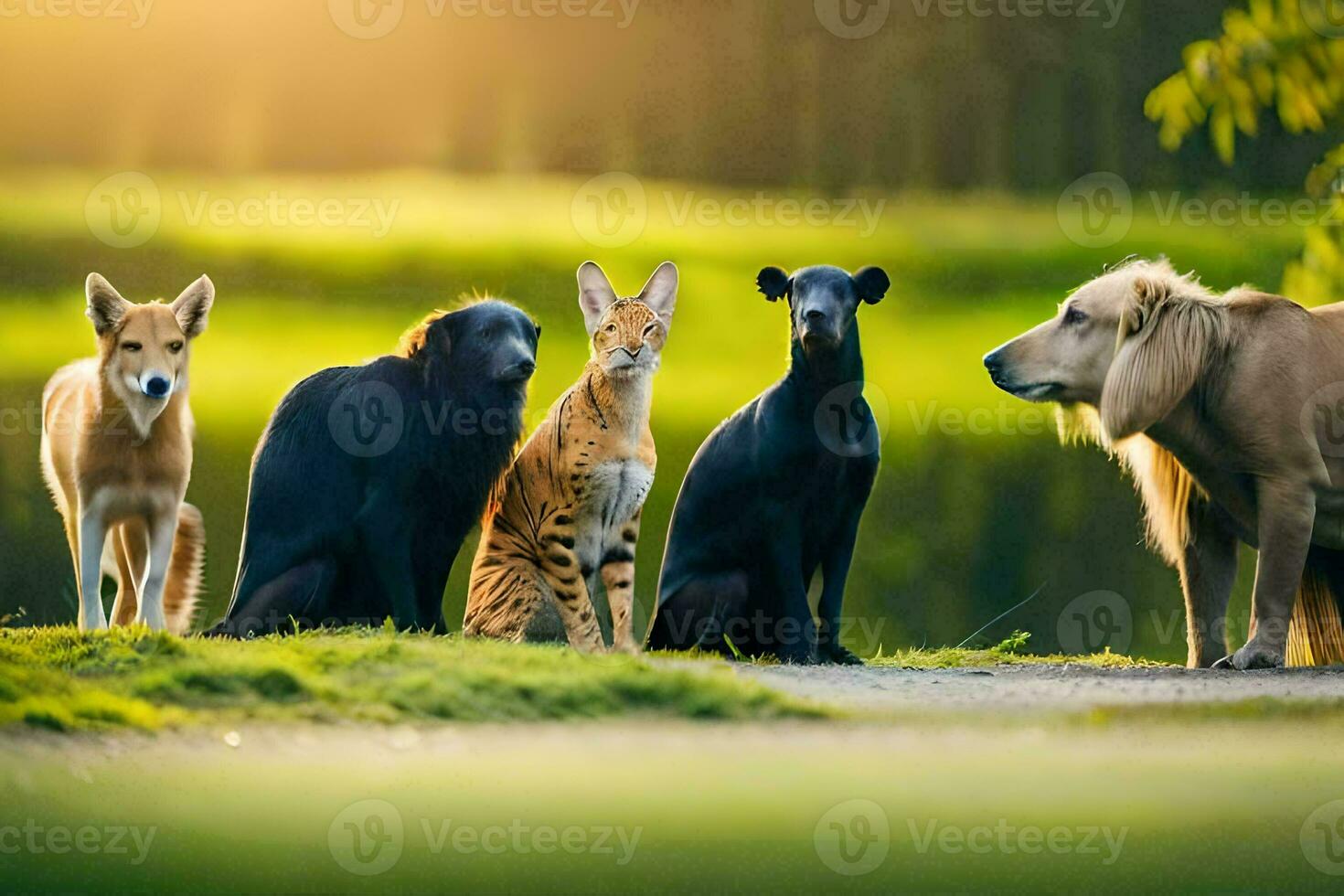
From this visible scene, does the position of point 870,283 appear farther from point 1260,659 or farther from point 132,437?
point 132,437

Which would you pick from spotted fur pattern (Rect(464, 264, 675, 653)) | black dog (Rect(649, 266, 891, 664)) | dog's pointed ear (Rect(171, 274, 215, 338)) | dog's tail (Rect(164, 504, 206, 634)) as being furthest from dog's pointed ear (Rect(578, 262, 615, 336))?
dog's tail (Rect(164, 504, 206, 634))

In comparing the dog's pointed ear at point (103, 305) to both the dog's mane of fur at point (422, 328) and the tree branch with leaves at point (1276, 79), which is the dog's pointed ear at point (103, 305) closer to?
the dog's mane of fur at point (422, 328)

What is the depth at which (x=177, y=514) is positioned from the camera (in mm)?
6098

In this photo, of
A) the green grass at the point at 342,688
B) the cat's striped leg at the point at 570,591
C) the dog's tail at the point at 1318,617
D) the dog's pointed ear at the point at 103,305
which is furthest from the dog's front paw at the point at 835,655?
the dog's pointed ear at the point at 103,305

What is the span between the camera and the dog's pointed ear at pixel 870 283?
5945mm

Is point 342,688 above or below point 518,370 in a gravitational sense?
below

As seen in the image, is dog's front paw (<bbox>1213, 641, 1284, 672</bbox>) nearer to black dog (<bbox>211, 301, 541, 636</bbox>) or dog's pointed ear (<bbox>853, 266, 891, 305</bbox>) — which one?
A: dog's pointed ear (<bbox>853, 266, 891, 305</bbox>)

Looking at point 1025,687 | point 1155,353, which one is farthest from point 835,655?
point 1155,353

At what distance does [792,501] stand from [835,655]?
24.1 inches

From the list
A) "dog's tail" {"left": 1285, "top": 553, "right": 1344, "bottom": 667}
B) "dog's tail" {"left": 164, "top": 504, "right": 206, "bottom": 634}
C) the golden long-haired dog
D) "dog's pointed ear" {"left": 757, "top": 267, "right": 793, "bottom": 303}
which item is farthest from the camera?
"dog's tail" {"left": 164, "top": 504, "right": 206, "bottom": 634}

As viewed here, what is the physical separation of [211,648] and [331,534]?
135 cm

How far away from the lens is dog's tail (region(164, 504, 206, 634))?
6.70 meters

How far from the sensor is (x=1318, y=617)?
21.2 feet

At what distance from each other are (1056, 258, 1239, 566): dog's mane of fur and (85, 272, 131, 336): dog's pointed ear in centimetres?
358
